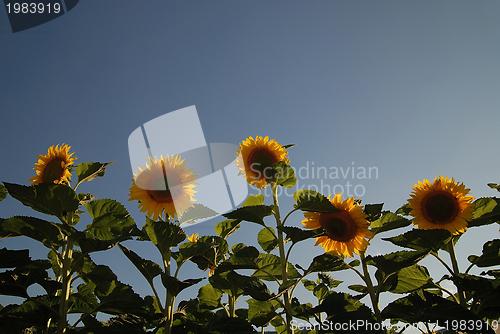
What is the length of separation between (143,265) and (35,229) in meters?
0.95

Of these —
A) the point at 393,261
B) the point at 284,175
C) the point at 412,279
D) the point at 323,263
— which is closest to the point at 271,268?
the point at 323,263

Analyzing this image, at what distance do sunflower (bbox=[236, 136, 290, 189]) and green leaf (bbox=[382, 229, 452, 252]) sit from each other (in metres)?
1.44

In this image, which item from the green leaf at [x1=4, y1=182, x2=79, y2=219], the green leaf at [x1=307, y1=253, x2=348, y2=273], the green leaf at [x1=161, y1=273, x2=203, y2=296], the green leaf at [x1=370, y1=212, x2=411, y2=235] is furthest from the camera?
the green leaf at [x1=370, y1=212, x2=411, y2=235]

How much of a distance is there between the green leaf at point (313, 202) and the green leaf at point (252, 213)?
0.32 m

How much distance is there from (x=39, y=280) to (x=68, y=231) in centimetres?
63

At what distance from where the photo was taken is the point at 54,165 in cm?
330

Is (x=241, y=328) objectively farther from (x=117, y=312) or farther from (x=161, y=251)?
(x=117, y=312)

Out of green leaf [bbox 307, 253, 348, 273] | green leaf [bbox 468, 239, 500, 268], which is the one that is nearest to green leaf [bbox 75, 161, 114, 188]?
green leaf [bbox 307, 253, 348, 273]

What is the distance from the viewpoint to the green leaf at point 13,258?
95.9 inches

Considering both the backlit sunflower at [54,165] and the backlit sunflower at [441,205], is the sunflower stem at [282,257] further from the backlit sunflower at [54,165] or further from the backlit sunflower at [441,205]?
the backlit sunflower at [54,165]

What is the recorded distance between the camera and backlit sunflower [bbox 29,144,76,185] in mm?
3168

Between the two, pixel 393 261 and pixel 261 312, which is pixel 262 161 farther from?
pixel 393 261

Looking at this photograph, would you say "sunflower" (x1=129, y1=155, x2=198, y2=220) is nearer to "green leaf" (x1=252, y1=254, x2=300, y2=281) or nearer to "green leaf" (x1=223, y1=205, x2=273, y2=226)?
"green leaf" (x1=223, y1=205, x2=273, y2=226)

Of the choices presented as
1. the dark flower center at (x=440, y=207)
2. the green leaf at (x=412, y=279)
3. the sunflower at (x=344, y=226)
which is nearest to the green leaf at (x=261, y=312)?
the sunflower at (x=344, y=226)
